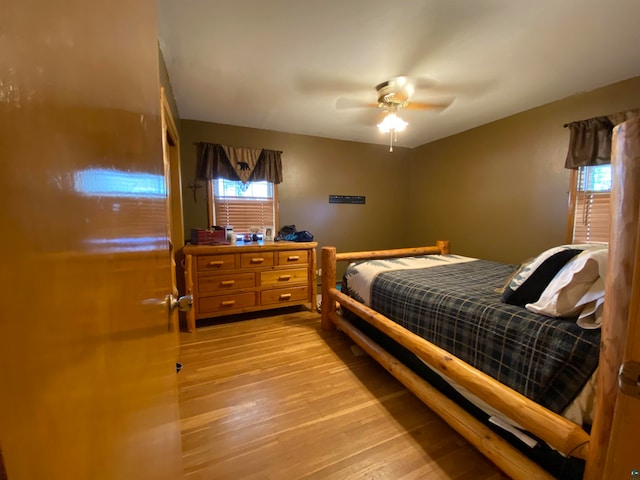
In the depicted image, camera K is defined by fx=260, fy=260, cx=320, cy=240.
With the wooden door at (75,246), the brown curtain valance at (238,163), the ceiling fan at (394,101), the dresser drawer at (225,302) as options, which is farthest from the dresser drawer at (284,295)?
the wooden door at (75,246)

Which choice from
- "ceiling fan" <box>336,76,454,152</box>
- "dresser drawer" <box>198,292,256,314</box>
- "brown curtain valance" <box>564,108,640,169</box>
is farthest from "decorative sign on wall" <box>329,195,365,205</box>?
"brown curtain valance" <box>564,108,640,169</box>

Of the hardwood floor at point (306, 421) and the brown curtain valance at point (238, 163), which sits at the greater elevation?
the brown curtain valance at point (238, 163)

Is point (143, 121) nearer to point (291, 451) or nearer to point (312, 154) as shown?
point (291, 451)

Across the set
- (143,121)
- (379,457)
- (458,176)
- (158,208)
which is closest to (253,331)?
(379,457)

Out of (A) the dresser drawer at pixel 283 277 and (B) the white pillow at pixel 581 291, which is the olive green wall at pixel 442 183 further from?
(B) the white pillow at pixel 581 291

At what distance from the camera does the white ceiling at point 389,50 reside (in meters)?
1.54

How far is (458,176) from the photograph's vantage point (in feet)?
12.5

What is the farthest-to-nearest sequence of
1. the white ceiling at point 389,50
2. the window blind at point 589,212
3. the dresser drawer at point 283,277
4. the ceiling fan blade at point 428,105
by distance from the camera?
the dresser drawer at point 283,277 < the ceiling fan blade at point 428,105 < the window blind at point 589,212 < the white ceiling at point 389,50

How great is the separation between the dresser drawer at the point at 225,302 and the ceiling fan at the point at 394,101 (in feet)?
7.63

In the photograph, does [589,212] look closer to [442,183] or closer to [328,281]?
[442,183]

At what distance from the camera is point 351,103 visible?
2771mm

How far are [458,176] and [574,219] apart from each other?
1.47 m

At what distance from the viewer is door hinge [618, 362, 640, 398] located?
1.68 ft

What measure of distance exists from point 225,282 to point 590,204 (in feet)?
12.5
